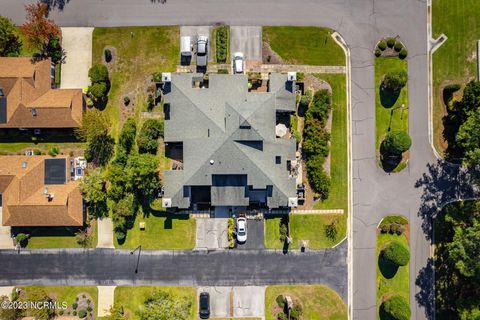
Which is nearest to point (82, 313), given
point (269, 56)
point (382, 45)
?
point (269, 56)

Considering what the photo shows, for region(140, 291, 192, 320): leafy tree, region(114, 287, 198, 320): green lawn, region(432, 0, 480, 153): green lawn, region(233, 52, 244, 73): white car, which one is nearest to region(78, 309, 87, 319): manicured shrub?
region(114, 287, 198, 320): green lawn

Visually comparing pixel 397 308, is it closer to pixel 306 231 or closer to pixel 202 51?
pixel 306 231

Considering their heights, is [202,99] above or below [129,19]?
below

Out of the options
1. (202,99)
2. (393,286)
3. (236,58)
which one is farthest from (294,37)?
(393,286)

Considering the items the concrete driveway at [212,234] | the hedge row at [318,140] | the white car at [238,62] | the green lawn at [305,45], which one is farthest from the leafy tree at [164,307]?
the green lawn at [305,45]

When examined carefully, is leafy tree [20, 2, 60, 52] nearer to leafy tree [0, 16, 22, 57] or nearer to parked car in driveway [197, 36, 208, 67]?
leafy tree [0, 16, 22, 57]

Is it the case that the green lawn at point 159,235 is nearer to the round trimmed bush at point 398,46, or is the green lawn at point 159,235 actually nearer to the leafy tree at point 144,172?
the leafy tree at point 144,172

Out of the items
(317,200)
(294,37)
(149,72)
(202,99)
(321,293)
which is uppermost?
(294,37)

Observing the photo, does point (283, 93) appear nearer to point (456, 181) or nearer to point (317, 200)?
point (317, 200)
